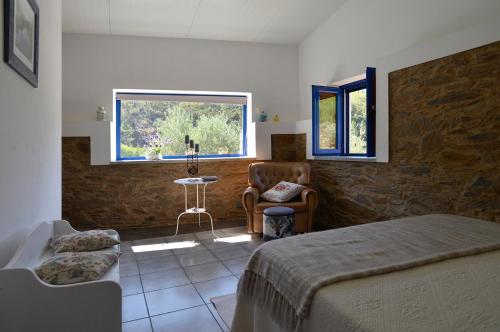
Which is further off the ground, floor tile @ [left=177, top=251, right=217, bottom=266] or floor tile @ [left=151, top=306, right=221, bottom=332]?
A: floor tile @ [left=177, top=251, right=217, bottom=266]

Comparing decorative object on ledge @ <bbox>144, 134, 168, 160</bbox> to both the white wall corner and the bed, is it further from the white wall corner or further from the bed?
the bed

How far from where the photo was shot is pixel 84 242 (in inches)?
76.7

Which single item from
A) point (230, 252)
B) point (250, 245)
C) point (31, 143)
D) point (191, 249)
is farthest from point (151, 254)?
point (31, 143)

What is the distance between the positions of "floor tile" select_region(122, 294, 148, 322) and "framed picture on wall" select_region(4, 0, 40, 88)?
162cm

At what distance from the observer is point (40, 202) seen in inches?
85.0

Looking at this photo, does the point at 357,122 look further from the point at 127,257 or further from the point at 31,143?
the point at 31,143

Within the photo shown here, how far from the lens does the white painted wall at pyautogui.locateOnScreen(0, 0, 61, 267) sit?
1.50 meters

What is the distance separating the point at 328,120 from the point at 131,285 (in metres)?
3.24

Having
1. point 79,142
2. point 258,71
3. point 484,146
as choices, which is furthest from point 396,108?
point 79,142

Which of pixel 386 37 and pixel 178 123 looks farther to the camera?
pixel 178 123

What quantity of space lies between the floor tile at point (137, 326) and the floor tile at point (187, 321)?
0.04m

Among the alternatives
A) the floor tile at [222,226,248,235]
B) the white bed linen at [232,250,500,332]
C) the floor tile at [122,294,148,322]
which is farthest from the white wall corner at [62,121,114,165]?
the white bed linen at [232,250,500,332]

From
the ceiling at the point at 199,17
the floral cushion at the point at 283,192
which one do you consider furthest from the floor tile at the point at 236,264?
the ceiling at the point at 199,17

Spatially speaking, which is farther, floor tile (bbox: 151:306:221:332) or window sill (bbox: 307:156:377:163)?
window sill (bbox: 307:156:377:163)
